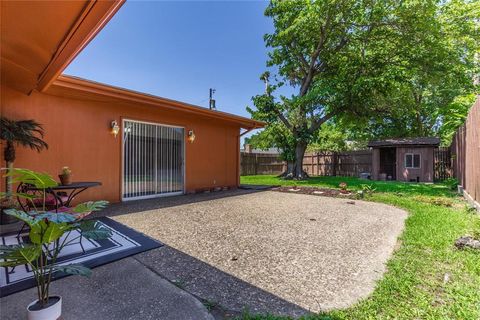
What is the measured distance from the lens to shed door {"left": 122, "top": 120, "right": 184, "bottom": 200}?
6273mm

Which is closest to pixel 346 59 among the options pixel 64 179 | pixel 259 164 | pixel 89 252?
pixel 259 164

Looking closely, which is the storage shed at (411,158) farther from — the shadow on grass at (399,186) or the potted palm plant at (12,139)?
the potted palm plant at (12,139)

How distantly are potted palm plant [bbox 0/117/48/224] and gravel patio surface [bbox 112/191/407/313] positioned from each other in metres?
1.69

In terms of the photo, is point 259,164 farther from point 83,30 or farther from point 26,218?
point 26,218

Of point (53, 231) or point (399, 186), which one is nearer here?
point (53, 231)

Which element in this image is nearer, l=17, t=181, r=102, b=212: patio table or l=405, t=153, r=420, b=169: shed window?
l=17, t=181, r=102, b=212: patio table

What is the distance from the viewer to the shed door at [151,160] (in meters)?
6.27

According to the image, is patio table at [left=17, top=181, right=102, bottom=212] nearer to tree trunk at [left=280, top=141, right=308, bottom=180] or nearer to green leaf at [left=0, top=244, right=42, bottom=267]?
green leaf at [left=0, top=244, right=42, bottom=267]

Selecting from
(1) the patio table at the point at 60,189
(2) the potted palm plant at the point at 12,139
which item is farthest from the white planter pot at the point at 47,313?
(2) the potted palm plant at the point at 12,139

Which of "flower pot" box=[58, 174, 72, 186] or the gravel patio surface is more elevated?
"flower pot" box=[58, 174, 72, 186]

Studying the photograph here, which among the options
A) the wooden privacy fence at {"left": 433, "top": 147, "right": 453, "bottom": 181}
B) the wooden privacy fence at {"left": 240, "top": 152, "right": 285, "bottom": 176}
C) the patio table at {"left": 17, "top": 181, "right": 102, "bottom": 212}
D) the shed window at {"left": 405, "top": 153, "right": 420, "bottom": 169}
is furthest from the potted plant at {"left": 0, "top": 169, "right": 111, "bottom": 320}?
the wooden privacy fence at {"left": 433, "top": 147, "right": 453, "bottom": 181}

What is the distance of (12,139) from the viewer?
4.04 meters

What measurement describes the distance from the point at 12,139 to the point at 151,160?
304cm

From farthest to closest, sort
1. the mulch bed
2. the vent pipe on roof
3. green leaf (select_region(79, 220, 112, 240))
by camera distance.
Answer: the vent pipe on roof, the mulch bed, green leaf (select_region(79, 220, 112, 240))
